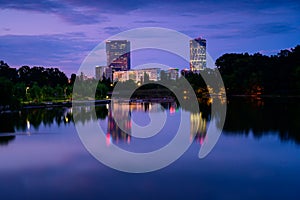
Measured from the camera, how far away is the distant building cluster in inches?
3536

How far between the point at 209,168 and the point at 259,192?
1.96 metres

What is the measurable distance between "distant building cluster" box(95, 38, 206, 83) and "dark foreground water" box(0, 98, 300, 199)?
5875 cm

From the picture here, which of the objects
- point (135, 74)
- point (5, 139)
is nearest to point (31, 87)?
point (5, 139)

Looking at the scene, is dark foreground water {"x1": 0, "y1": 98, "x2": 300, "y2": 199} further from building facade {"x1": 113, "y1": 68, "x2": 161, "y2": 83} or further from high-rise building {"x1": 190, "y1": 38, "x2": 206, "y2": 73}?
high-rise building {"x1": 190, "y1": 38, "x2": 206, "y2": 73}

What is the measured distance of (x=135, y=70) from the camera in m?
109

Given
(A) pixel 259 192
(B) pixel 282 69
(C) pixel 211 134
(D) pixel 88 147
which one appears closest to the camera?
(A) pixel 259 192

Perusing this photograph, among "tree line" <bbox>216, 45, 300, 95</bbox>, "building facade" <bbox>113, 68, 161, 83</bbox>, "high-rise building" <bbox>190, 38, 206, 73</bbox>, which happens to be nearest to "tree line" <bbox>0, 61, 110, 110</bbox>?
"tree line" <bbox>216, 45, 300, 95</bbox>

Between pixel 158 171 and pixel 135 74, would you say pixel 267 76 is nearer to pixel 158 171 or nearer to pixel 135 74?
pixel 158 171

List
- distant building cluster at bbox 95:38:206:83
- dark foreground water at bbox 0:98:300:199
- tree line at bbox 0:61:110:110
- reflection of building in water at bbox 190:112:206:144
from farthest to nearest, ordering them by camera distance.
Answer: distant building cluster at bbox 95:38:206:83, tree line at bbox 0:61:110:110, reflection of building in water at bbox 190:112:206:144, dark foreground water at bbox 0:98:300:199

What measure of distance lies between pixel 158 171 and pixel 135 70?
330ft

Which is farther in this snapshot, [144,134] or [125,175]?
[144,134]

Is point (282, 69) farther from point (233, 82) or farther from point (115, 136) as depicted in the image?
point (115, 136)

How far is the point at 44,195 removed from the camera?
22.9ft

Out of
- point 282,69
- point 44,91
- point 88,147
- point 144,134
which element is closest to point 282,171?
point 88,147
